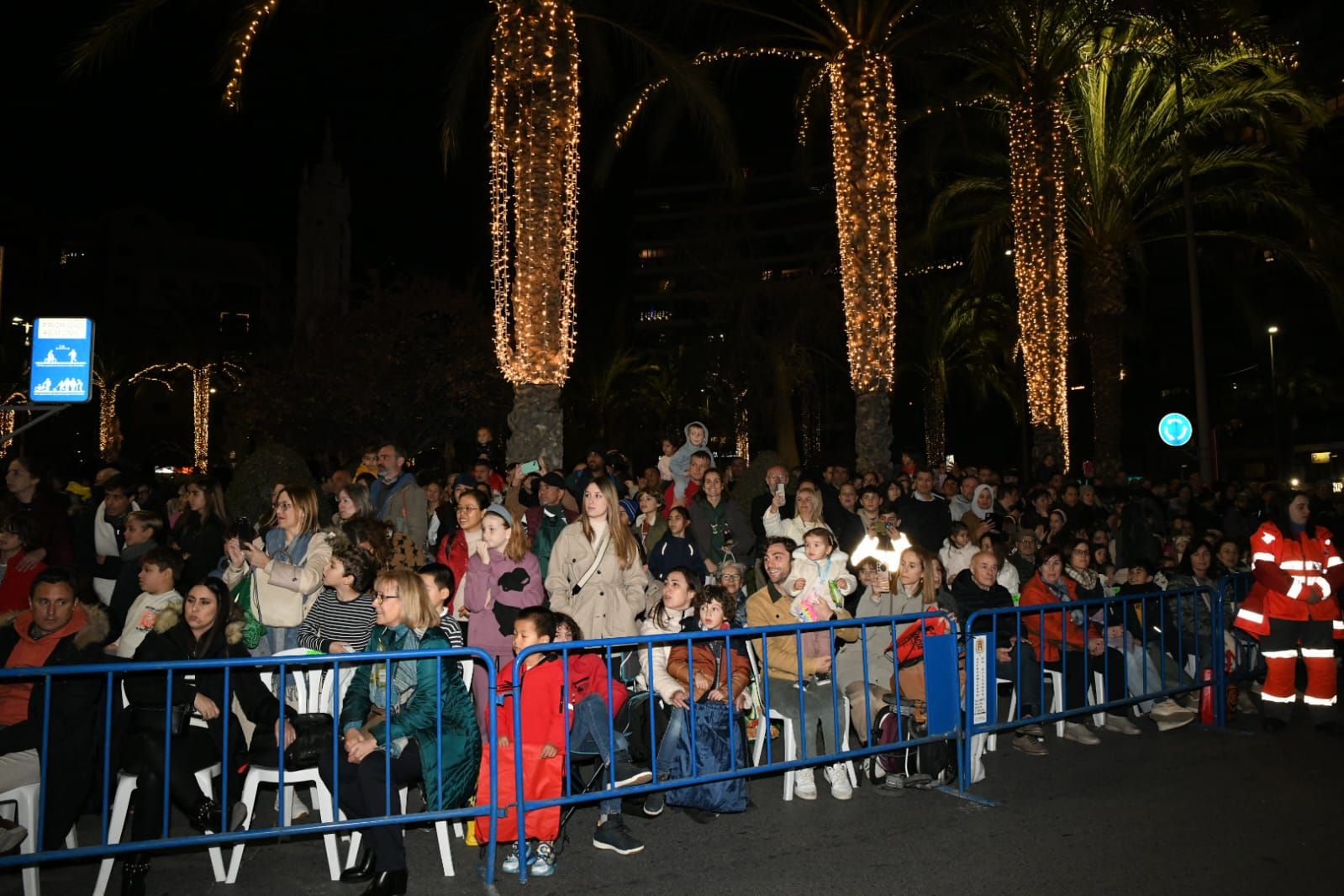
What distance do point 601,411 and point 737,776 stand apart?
157 ft

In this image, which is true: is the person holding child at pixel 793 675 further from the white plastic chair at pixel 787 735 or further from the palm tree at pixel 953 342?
the palm tree at pixel 953 342

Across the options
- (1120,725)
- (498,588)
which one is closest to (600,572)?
(498,588)

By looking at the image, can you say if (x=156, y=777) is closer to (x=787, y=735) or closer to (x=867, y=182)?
(x=787, y=735)

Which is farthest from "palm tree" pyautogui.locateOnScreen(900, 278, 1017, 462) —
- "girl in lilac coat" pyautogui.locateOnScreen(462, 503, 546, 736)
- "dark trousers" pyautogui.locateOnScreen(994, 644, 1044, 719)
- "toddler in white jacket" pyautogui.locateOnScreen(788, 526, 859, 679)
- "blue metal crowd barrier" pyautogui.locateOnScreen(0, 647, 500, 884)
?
"blue metal crowd barrier" pyautogui.locateOnScreen(0, 647, 500, 884)

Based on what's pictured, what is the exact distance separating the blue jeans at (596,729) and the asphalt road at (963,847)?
0.92ft

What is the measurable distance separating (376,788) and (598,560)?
2542 millimetres

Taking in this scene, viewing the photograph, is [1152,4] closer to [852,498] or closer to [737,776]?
[852,498]

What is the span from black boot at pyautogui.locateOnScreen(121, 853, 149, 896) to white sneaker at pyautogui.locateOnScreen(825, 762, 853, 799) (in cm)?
402

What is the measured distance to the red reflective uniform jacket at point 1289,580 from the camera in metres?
8.48

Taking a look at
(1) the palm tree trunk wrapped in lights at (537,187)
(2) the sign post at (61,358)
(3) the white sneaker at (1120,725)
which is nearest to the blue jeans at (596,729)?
(3) the white sneaker at (1120,725)

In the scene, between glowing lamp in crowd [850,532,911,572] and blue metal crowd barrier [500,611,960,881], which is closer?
blue metal crowd barrier [500,611,960,881]

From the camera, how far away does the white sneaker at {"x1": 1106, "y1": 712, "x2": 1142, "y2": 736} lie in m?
8.30

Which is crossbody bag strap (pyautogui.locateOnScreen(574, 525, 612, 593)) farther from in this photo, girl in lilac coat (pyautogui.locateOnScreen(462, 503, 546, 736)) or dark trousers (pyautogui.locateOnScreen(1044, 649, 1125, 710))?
dark trousers (pyautogui.locateOnScreen(1044, 649, 1125, 710))

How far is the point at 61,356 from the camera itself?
14992mm
